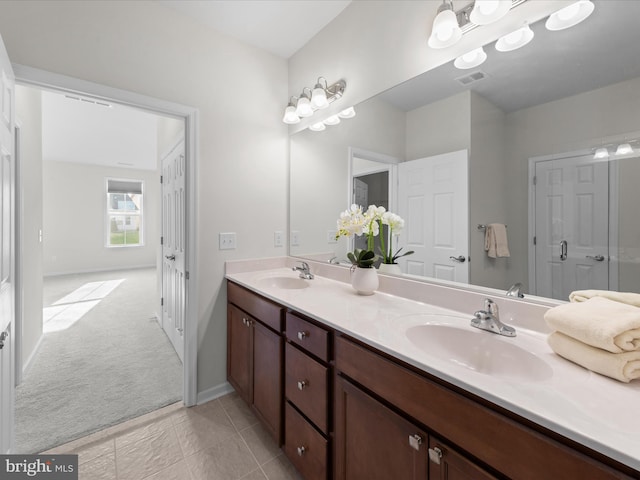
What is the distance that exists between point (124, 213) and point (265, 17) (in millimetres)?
7175

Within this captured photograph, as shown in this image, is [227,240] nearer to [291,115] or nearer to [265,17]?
[291,115]

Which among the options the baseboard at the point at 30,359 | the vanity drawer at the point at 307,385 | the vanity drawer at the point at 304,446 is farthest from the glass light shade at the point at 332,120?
the baseboard at the point at 30,359

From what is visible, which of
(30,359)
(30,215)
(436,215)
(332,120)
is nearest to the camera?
(436,215)

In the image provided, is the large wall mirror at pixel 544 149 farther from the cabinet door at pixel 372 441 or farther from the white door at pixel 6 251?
the white door at pixel 6 251

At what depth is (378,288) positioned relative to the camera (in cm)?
161

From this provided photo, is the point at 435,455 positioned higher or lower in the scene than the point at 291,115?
lower

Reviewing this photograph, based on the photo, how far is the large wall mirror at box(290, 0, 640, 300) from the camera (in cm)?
91

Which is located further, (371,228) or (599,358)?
(371,228)

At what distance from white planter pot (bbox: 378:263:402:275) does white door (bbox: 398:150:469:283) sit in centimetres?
3

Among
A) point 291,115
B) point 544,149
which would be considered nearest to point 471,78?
point 544,149

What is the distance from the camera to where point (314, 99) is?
1910 mm

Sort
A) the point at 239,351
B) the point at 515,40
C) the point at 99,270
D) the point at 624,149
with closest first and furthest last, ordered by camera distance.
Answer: the point at 624,149, the point at 515,40, the point at 239,351, the point at 99,270

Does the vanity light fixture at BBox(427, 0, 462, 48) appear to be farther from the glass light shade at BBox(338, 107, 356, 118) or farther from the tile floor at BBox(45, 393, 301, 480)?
the tile floor at BBox(45, 393, 301, 480)

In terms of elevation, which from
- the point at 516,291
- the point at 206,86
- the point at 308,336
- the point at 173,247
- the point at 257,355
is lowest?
the point at 257,355
